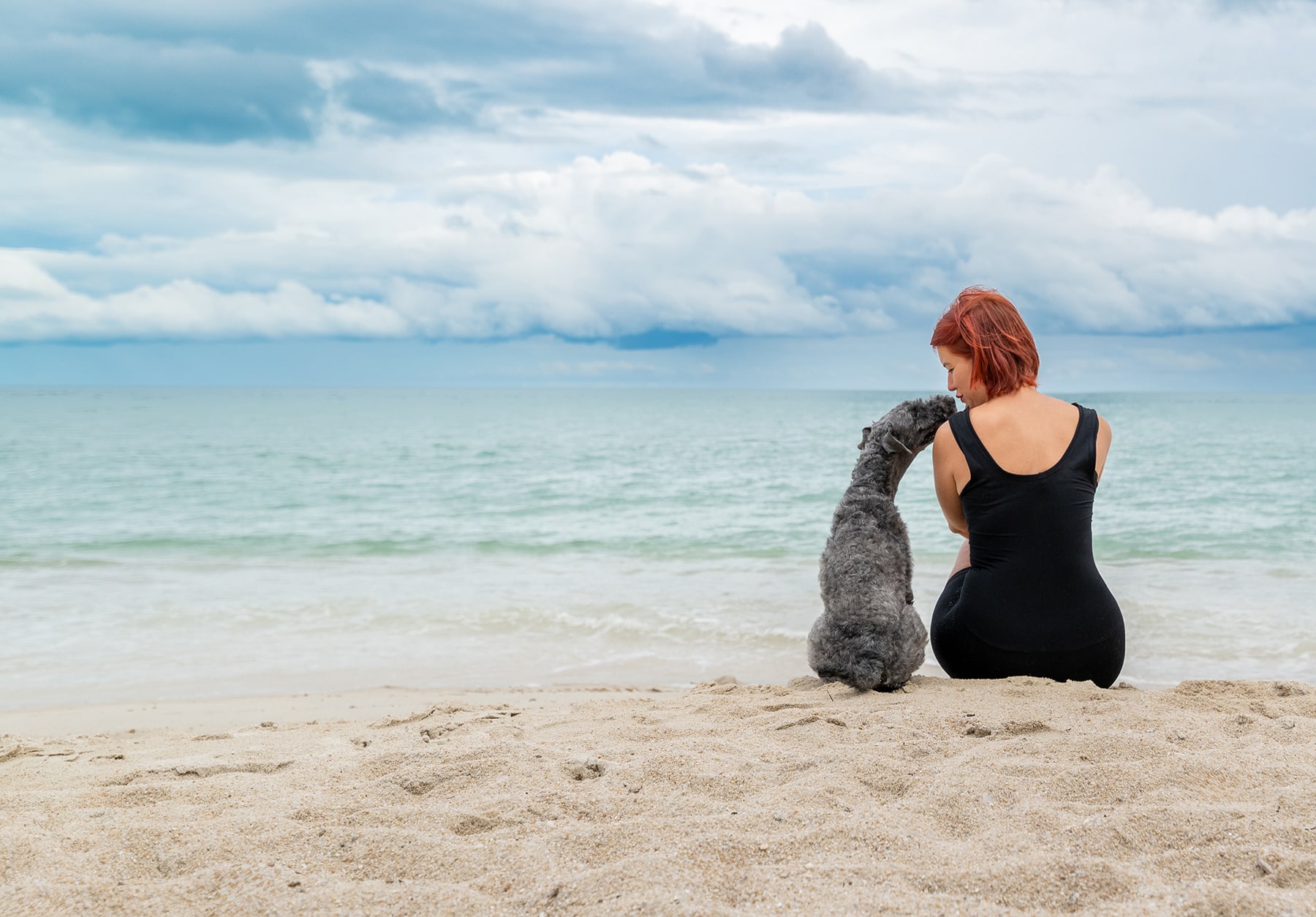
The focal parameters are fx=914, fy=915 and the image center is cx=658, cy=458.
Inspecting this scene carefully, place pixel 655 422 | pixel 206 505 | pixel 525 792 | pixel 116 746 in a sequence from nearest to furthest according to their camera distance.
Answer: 1. pixel 525 792
2. pixel 116 746
3. pixel 206 505
4. pixel 655 422

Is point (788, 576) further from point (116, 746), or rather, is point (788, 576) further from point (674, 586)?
point (116, 746)

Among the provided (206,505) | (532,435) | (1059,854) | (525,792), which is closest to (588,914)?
(525,792)

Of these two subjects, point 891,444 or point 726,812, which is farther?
point 891,444

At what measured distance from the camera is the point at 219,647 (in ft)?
22.3

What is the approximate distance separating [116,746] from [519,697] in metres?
2.00

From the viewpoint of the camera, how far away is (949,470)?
3.84 m

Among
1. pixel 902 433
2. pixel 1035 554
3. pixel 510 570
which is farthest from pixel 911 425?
pixel 510 570

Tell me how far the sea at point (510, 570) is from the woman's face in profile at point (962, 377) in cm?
266

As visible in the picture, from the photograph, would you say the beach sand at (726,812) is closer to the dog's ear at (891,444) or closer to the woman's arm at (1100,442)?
the woman's arm at (1100,442)

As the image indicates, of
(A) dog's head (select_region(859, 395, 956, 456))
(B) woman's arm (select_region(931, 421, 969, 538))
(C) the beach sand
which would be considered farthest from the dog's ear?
(C) the beach sand

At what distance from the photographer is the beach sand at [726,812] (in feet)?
7.16

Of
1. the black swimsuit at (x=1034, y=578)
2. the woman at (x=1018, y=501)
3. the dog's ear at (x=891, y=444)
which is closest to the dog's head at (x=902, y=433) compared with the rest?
the dog's ear at (x=891, y=444)

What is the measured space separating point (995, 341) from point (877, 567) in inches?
42.3

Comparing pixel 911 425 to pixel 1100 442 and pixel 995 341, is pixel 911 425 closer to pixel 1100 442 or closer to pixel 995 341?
pixel 995 341
